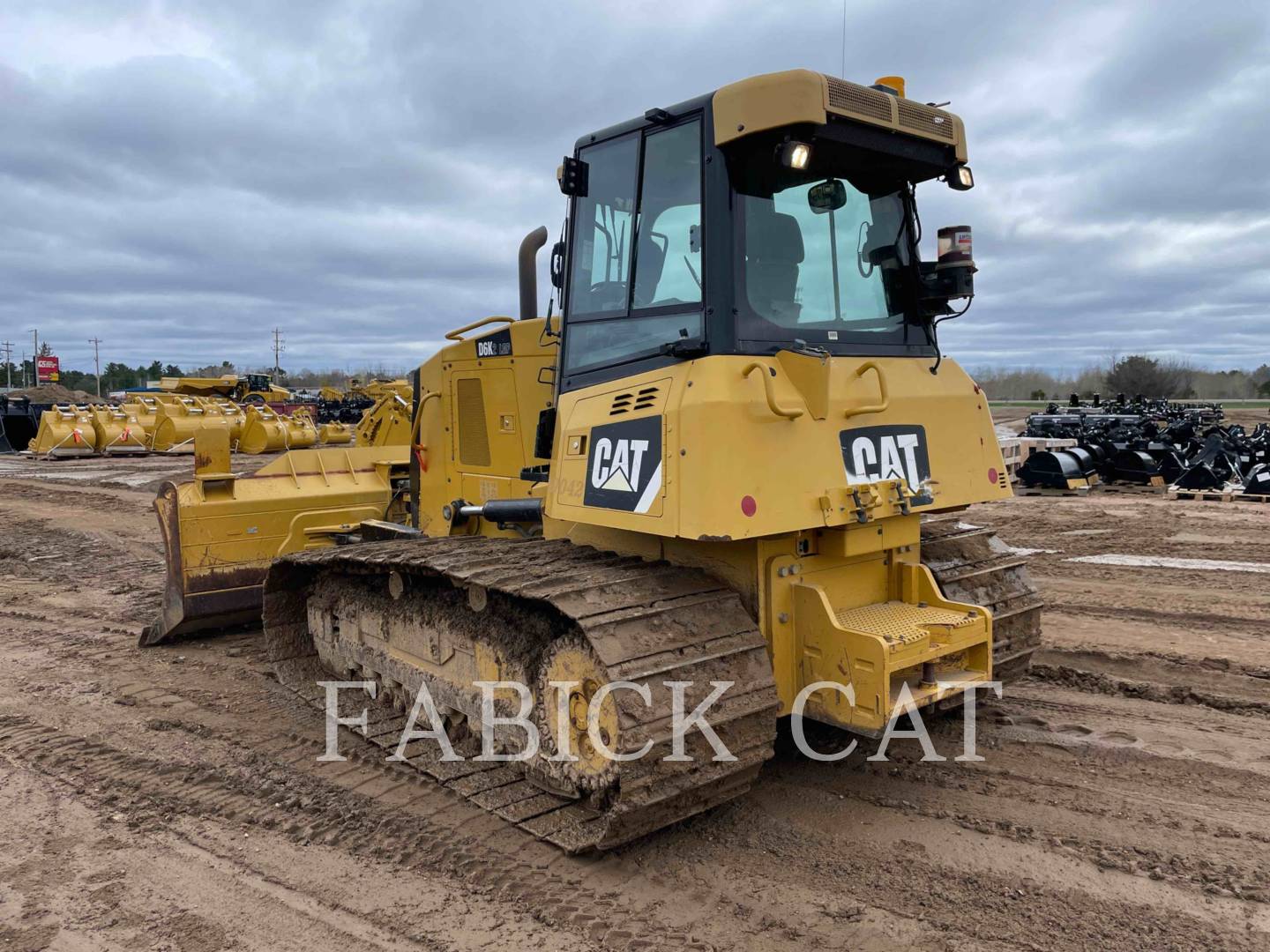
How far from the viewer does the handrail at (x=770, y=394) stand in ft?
11.5

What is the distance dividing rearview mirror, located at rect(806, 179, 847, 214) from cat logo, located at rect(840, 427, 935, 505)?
1007 mm

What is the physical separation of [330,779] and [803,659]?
239cm

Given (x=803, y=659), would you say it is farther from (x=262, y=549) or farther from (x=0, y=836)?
(x=262, y=549)

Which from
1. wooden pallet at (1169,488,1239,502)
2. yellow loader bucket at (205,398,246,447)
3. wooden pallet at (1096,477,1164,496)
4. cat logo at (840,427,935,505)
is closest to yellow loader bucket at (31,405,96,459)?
yellow loader bucket at (205,398,246,447)

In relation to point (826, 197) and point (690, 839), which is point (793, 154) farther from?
point (690, 839)

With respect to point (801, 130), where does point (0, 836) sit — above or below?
below

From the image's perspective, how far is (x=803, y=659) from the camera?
386 centimetres

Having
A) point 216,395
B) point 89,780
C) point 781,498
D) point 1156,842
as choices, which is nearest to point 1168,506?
point 1156,842

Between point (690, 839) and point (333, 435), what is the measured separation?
28691 mm

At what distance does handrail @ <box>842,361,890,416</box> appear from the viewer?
3824mm

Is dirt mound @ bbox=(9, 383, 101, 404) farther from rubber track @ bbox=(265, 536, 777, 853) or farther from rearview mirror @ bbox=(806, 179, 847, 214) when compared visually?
rearview mirror @ bbox=(806, 179, 847, 214)

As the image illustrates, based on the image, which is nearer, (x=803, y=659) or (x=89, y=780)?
(x=803, y=659)

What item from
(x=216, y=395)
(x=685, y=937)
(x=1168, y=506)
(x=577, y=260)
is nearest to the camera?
(x=685, y=937)

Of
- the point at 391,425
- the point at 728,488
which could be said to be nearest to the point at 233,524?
the point at 391,425
